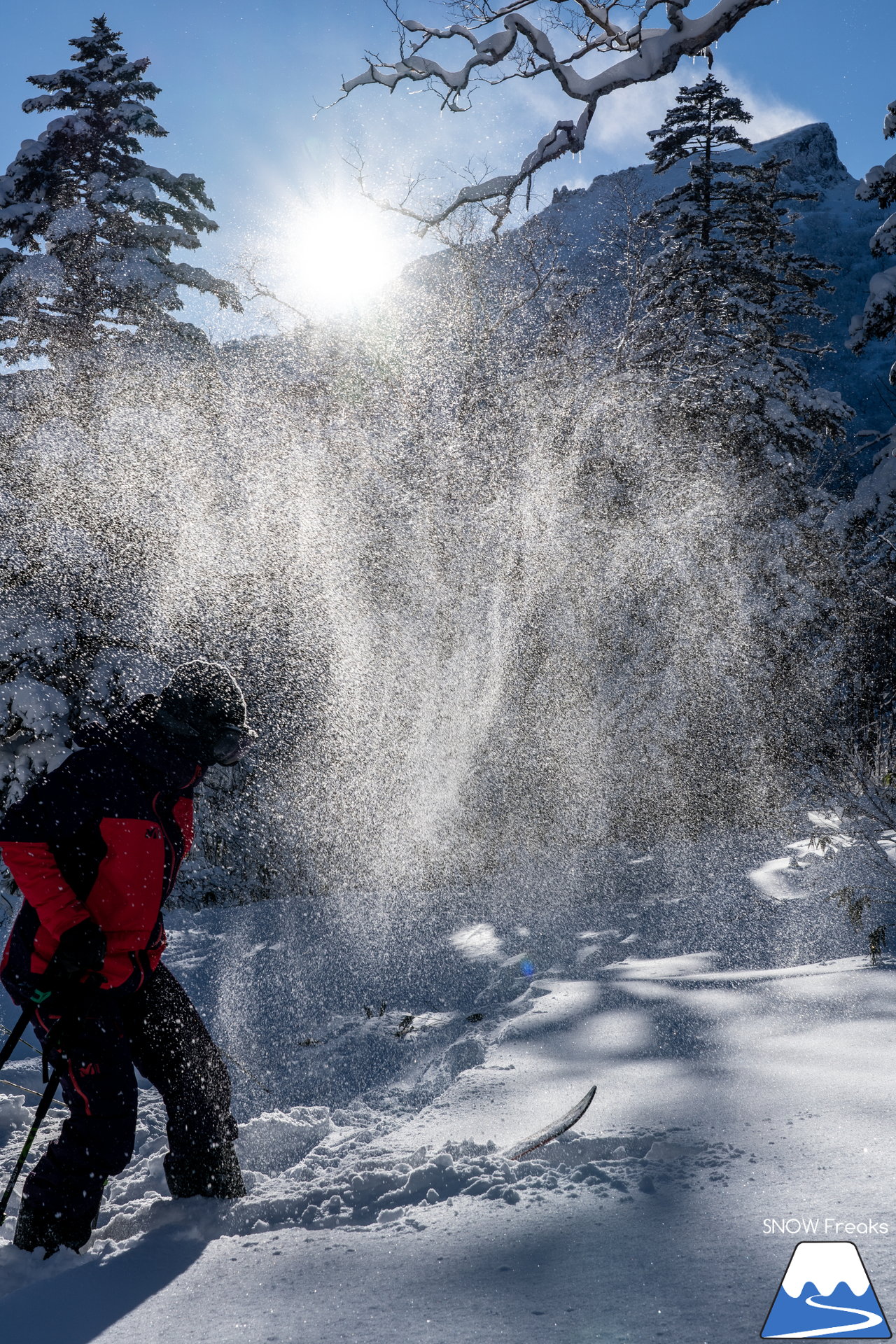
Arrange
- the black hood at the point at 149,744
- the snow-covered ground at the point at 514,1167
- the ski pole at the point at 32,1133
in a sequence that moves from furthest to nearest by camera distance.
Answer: the black hood at the point at 149,744
the ski pole at the point at 32,1133
the snow-covered ground at the point at 514,1167

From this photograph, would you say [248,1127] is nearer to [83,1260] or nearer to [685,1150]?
[83,1260]

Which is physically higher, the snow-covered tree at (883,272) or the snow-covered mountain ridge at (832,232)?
the snow-covered mountain ridge at (832,232)

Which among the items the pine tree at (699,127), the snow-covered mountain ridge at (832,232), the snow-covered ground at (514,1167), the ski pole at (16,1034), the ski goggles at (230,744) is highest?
the snow-covered mountain ridge at (832,232)

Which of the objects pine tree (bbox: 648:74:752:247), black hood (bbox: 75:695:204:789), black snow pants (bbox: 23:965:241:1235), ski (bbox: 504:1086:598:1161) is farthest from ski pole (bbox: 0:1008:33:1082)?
pine tree (bbox: 648:74:752:247)

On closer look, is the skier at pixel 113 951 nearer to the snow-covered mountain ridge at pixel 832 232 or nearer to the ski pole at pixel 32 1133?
the ski pole at pixel 32 1133

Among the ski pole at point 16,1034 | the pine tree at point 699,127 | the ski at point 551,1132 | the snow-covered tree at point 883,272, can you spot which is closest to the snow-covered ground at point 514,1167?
the ski at point 551,1132

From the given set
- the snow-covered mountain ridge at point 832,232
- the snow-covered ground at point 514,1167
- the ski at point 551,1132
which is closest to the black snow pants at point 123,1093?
the snow-covered ground at point 514,1167

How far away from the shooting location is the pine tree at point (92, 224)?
422 inches

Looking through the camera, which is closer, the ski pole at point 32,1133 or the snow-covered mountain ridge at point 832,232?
the ski pole at point 32,1133

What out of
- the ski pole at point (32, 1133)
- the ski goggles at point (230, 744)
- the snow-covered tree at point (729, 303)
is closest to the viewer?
the ski pole at point (32, 1133)

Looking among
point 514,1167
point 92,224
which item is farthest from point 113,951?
point 92,224

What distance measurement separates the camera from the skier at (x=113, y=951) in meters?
2.04

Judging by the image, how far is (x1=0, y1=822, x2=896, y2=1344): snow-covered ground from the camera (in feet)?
4.94

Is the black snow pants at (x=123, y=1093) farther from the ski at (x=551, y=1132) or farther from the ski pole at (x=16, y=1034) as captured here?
the ski at (x=551, y=1132)
